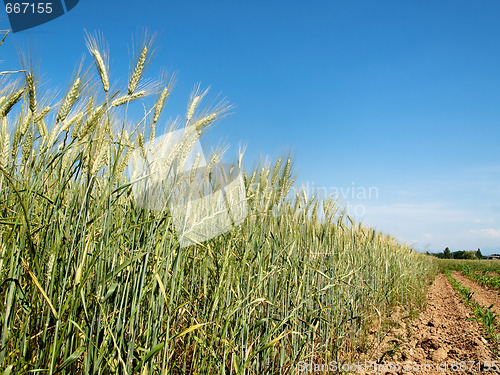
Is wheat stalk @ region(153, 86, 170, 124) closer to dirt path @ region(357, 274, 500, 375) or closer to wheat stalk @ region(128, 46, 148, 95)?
wheat stalk @ region(128, 46, 148, 95)

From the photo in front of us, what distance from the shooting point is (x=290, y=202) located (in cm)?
238

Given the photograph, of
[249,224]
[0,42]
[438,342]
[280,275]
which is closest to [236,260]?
[249,224]

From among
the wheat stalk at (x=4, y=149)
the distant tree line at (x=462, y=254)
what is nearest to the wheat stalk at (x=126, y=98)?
the wheat stalk at (x=4, y=149)

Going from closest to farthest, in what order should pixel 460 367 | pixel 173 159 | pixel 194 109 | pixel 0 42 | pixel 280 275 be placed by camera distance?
pixel 0 42, pixel 173 159, pixel 194 109, pixel 280 275, pixel 460 367

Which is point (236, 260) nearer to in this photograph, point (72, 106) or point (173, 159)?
point (173, 159)

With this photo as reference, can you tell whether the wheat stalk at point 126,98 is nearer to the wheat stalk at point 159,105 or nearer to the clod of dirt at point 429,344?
the wheat stalk at point 159,105

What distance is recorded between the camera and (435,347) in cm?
352

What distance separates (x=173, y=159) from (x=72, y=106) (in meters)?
0.45

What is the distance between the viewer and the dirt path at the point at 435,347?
117 inches

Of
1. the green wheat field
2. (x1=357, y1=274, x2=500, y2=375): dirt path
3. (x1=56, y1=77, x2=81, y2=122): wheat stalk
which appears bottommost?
(x1=357, y1=274, x2=500, y2=375): dirt path

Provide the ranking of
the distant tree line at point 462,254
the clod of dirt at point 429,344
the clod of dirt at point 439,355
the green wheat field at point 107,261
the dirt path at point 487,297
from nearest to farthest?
the green wheat field at point 107,261 < the clod of dirt at point 439,355 < the clod of dirt at point 429,344 < the dirt path at point 487,297 < the distant tree line at point 462,254

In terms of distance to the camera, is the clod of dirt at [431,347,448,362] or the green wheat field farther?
the clod of dirt at [431,347,448,362]

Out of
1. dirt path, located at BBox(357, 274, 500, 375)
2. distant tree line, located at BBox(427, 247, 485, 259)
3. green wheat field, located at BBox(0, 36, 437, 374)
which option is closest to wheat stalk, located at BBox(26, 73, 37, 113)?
green wheat field, located at BBox(0, 36, 437, 374)

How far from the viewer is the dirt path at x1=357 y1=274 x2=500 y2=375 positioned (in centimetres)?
297
